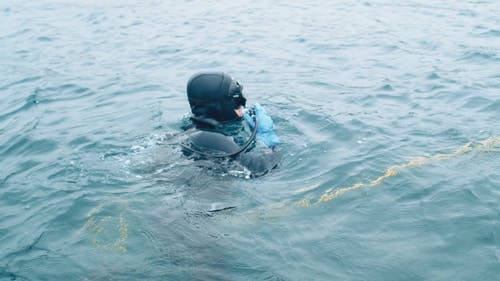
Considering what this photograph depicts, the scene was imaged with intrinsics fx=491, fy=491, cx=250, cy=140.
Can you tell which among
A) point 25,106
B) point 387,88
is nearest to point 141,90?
point 25,106

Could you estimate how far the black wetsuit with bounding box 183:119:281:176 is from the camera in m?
5.42

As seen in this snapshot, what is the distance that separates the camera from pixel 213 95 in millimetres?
5645

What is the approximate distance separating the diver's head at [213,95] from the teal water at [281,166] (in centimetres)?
64

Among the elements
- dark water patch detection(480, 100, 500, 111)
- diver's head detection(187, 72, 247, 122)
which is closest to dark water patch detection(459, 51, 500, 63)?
dark water patch detection(480, 100, 500, 111)

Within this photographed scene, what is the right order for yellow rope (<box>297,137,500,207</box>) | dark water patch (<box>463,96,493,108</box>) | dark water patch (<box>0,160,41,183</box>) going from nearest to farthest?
yellow rope (<box>297,137,500,207</box>) → dark water patch (<box>0,160,41,183</box>) → dark water patch (<box>463,96,493,108</box>)

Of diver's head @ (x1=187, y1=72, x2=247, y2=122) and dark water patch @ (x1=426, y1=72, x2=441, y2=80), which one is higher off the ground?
diver's head @ (x1=187, y1=72, x2=247, y2=122)

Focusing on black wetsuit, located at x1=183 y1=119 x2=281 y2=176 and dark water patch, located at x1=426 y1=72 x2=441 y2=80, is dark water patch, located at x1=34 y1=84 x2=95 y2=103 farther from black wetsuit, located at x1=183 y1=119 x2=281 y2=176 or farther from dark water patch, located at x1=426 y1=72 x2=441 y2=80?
dark water patch, located at x1=426 y1=72 x2=441 y2=80

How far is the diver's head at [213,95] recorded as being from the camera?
222 inches

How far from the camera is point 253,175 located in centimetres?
568

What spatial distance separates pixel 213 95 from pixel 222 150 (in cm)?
68

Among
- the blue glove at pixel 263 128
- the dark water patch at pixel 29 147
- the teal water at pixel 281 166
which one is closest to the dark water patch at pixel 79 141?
the teal water at pixel 281 166

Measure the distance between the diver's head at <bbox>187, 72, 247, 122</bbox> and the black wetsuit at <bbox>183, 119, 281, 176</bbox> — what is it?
0.18 m

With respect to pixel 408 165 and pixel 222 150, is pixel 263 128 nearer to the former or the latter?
pixel 222 150

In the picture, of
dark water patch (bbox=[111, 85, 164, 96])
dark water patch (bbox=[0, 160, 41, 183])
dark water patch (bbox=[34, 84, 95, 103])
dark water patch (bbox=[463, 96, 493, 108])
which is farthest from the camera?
dark water patch (bbox=[111, 85, 164, 96])
